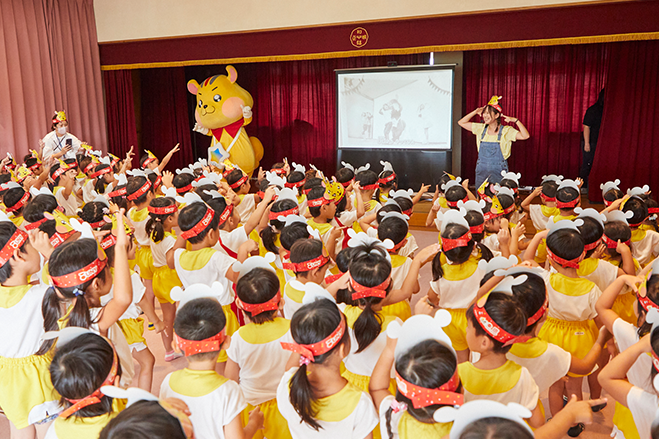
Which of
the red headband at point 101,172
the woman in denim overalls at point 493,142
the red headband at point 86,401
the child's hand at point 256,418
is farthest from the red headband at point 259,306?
the woman in denim overalls at point 493,142

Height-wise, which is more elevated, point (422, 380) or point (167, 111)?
point (167, 111)

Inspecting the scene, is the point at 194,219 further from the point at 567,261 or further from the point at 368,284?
the point at 567,261

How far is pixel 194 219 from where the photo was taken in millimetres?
2279

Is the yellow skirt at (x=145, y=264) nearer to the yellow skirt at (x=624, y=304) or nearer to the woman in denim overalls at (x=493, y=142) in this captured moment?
the yellow skirt at (x=624, y=304)

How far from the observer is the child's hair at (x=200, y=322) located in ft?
4.59

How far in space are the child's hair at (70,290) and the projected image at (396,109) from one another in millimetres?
5483

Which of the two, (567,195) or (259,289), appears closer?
(259,289)

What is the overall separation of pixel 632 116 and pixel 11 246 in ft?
20.5

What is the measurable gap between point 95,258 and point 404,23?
17.4 ft

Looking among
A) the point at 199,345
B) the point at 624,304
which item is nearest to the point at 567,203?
the point at 624,304

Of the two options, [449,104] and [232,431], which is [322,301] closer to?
[232,431]

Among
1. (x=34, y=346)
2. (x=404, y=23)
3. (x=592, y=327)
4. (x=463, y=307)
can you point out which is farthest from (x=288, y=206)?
(x=404, y=23)

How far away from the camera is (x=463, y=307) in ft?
7.14

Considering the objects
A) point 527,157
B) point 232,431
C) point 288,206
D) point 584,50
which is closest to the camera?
point 232,431
